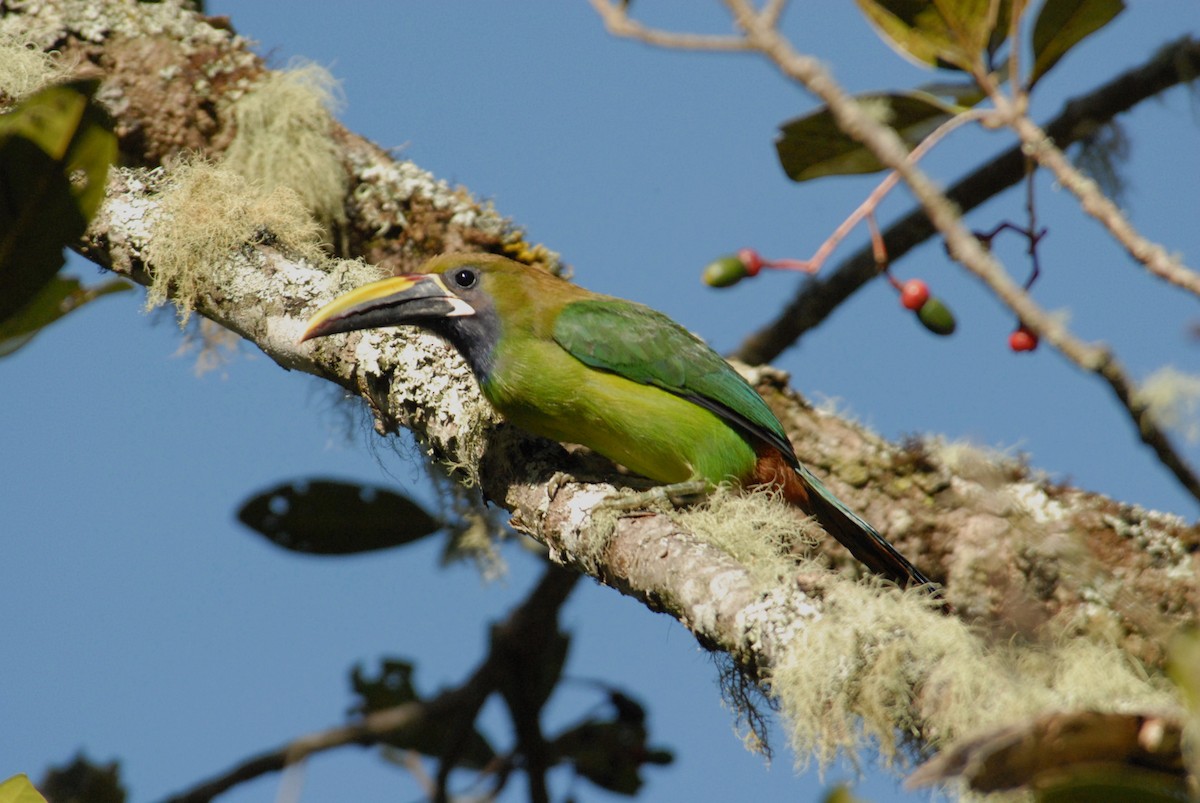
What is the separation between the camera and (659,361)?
328cm

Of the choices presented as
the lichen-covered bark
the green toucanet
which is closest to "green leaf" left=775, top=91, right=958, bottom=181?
the green toucanet

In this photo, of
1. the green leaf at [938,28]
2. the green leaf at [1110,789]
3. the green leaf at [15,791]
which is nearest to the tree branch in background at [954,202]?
the green leaf at [938,28]

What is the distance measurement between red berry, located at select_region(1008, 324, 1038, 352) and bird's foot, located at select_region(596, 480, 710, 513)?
0.86m

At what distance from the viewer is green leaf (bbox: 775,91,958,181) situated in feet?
8.68

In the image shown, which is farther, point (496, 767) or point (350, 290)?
point (496, 767)

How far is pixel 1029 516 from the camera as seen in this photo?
3.26 meters

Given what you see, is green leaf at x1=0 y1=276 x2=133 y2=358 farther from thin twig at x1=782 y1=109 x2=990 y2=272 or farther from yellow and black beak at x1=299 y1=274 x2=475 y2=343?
thin twig at x1=782 y1=109 x2=990 y2=272

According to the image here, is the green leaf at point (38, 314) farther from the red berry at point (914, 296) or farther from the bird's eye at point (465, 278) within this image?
the red berry at point (914, 296)

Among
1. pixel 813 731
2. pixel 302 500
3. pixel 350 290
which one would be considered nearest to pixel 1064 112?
pixel 350 290

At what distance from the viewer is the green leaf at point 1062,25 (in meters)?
2.68

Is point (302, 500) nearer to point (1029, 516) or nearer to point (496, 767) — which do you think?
point (496, 767)

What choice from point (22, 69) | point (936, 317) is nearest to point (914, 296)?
point (936, 317)

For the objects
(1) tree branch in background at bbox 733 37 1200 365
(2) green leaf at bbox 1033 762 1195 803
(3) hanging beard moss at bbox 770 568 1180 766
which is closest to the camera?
(2) green leaf at bbox 1033 762 1195 803

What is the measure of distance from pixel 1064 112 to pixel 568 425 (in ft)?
6.21
